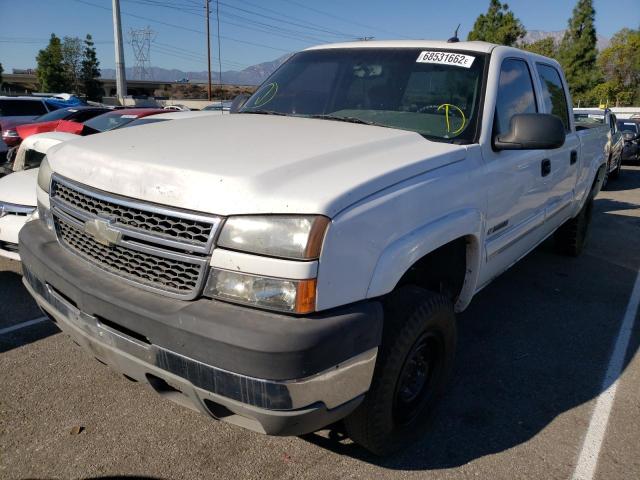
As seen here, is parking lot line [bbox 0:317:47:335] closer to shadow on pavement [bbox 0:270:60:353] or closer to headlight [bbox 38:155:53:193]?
shadow on pavement [bbox 0:270:60:353]

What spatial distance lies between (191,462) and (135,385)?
2.71ft

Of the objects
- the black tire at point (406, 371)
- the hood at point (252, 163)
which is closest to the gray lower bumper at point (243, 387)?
the black tire at point (406, 371)

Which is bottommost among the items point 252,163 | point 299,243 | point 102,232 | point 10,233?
point 10,233

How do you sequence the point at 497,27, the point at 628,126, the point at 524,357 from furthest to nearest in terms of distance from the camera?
the point at 497,27 → the point at 628,126 → the point at 524,357

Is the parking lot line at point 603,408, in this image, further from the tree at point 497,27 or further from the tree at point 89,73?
the tree at point 89,73

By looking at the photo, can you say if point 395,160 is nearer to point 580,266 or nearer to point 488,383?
point 488,383

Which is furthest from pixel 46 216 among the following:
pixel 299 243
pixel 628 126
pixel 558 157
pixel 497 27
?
pixel 497 27

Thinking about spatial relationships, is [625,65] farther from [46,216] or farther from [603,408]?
[46,216]

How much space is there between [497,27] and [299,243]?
39165 mm

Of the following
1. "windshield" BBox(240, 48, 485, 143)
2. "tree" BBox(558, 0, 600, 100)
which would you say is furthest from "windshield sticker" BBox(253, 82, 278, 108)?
"tree" BBox(558, 0, 600, 100)

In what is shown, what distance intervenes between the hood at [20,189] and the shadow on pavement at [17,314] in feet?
2.50

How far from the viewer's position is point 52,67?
59.3 meters

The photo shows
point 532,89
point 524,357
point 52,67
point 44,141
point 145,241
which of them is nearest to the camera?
point 145,241

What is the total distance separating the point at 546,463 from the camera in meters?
2.56
